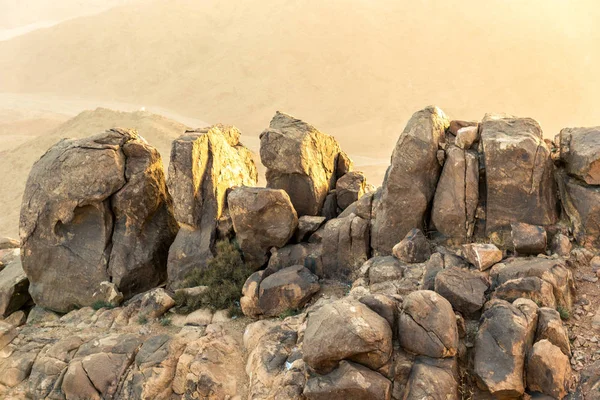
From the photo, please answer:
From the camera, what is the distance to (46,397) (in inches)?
532

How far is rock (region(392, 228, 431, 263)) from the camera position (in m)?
14.5

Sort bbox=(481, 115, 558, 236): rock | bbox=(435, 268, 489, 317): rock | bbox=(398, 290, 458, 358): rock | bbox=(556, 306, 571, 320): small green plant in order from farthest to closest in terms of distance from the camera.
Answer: bbox=(481, 115, 558, 236): rock < bbox=(435, 268, 489, 317): rock < bbox=(556, 306, 571, 320): small green plant < bbox=(398, 290, 458, 358): rock

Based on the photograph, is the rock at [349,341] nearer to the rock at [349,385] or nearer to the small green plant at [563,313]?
the rock at [349,385]

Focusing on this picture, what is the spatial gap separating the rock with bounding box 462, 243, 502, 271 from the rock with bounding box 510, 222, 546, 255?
2.23 feet

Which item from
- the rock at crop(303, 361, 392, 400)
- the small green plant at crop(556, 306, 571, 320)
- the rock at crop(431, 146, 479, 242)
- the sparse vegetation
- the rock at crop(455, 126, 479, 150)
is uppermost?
the rock at crop(455, 126, 479, 150)

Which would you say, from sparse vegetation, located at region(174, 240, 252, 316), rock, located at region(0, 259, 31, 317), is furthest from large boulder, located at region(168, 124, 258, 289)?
rock, located at region(0, 259, 31, 317)

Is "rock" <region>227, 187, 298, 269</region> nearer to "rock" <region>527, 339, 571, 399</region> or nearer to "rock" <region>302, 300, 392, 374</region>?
"rock" <region>302, 300, 392, 374</region>

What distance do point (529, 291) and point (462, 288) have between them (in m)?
1.56

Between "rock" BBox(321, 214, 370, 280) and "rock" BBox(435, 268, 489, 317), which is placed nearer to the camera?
"rock" BBox(435, 268, 489, 317)

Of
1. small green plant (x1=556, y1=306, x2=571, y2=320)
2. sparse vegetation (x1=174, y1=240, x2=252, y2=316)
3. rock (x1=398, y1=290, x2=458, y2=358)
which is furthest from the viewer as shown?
sparse vegetation (x1=174, y1=240, x2=252, y2=316)

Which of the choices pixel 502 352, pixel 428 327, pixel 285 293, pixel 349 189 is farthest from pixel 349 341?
pixel 349 189

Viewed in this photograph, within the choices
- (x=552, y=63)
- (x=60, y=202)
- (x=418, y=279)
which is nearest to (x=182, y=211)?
(x=60, y=202)

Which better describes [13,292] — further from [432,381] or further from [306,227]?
[432,381]

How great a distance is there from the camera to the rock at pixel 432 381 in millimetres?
9883
